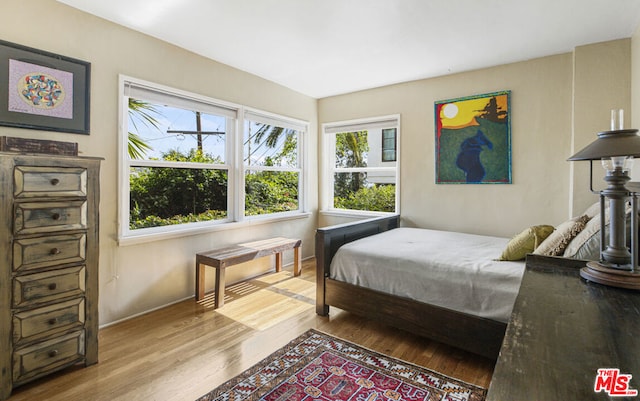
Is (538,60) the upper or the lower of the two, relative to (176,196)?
upper

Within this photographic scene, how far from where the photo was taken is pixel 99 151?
2510mm

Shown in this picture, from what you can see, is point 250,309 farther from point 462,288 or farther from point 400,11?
point 400,11

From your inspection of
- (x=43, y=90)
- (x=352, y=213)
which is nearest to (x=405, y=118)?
(x=352, y=213)

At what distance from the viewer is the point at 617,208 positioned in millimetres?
Result: 1229

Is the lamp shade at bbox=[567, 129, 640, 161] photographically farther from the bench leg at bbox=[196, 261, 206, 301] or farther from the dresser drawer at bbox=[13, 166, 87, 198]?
the bench leg at bbox=[196, 261, 206, 301]

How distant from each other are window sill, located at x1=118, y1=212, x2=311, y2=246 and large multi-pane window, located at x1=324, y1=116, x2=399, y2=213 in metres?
0.89

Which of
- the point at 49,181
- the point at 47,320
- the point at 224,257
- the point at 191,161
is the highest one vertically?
the point at 191,161

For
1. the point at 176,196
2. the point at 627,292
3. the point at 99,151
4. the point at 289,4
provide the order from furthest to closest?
the point at 176,196 < the point at 99,151 < the point at 289,4 < the point at 627,292

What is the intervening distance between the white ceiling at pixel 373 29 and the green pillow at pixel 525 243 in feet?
5.32

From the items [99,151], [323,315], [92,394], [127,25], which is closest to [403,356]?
[323,315]

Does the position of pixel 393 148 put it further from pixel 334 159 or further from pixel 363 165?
pixel 334 159

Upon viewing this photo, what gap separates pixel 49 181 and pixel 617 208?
2.80 metres

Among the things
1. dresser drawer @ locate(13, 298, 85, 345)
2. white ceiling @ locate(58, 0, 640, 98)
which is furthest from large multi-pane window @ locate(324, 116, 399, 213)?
dresser drawer @ locate(13, 298, 85, 345)

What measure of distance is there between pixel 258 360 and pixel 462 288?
1.43m
